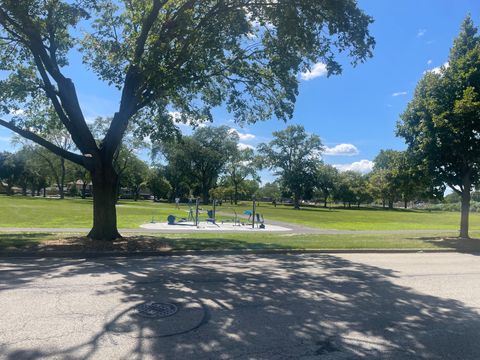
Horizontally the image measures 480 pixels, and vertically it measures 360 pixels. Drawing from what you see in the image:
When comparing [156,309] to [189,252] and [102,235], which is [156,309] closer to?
[189,252]

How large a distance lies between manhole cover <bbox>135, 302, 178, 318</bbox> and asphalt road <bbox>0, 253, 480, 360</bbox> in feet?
0.14

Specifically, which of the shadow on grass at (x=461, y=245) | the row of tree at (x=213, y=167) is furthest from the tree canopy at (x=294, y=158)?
the shadow on grass at (x=461, y=245)

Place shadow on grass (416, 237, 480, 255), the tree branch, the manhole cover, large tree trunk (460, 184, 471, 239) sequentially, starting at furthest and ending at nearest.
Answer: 1. large tree trunk (460, 184, 471, 239)
2. shadow on grass (416, 237, 480, 255)
3. the tree branch
4. the manhole cover

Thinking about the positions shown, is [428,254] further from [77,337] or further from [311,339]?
[77,337]

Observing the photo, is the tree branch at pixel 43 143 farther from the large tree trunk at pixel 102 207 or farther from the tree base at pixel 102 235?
the tree base at pixel 102 235

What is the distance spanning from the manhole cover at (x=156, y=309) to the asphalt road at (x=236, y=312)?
42 mm

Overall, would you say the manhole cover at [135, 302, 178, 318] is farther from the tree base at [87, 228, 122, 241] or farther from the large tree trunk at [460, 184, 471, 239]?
the large tree trunk at [460, 184, 471, 239]

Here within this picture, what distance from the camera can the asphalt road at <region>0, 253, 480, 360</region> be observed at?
14.6 feet

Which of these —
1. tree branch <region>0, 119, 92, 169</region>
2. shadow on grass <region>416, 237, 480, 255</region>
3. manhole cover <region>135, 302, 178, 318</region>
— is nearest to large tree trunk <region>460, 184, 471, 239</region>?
shadow on grass <region>416, 237, 480, 255</region>

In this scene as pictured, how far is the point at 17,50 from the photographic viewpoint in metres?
16.1

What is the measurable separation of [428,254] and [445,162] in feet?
17.0

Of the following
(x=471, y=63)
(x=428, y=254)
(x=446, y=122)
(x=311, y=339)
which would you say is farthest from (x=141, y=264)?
(x=471, y=63)

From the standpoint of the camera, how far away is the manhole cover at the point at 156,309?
18.0 ft

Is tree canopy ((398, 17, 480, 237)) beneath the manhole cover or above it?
above
